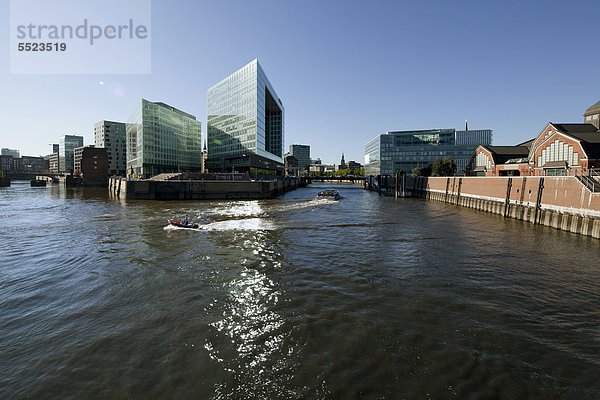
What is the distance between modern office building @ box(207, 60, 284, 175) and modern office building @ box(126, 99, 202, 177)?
15.2 m

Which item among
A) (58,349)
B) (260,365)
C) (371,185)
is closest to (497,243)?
(260,365)

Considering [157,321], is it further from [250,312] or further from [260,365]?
[260,365]

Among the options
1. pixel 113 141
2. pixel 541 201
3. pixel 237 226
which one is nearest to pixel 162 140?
pixel 113 141

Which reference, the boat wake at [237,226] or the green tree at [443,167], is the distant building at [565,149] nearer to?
the green tree at [443,167]

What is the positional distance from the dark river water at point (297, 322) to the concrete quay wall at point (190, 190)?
42236mm

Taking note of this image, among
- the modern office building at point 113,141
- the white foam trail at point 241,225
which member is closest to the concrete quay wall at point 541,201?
the white foam trail at point 241,225

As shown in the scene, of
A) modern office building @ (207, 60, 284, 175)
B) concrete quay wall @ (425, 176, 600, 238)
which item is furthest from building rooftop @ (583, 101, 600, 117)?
modern office building @ (207, 60, 284, 175)

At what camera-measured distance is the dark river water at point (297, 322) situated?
7.41 meters

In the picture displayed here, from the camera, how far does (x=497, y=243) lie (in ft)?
78.6

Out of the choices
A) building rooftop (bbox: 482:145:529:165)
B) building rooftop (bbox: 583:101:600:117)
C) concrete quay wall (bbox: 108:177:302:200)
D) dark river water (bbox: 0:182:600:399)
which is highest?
building rooftop (bbox: 583:101:600:117)

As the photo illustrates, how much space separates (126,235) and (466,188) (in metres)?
58.9

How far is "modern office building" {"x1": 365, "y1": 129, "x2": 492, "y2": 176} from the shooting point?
157 metres

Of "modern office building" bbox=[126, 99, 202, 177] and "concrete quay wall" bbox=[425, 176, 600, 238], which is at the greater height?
"modern office building" bbox=[126, 99, 202, 177]

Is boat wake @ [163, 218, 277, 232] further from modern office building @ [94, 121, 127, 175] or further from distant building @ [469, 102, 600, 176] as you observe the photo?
modern office building @ [94, 121, 127, 175]
